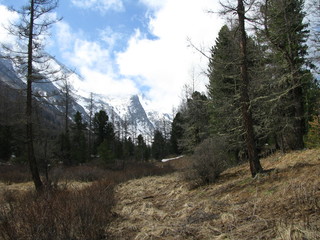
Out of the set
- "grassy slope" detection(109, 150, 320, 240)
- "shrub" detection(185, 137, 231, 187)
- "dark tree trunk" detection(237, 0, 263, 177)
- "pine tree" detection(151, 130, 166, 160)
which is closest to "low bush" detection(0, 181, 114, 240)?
"grassy slope" detection(109, 150, 320, 240)

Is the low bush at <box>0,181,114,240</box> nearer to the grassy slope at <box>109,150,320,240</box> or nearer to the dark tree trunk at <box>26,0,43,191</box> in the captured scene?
the grassy slope at <box>109,150,320,240</box>

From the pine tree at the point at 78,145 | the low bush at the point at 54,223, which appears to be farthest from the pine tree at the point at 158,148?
the low bush at the point at 54,223

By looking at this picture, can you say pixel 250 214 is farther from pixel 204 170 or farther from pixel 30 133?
pixel 30 133

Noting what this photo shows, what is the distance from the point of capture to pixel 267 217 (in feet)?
14.7

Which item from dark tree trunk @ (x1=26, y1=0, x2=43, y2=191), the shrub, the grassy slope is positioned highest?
dark tree trunk @ (x1=26, y1=0, x2=43, y2=191)

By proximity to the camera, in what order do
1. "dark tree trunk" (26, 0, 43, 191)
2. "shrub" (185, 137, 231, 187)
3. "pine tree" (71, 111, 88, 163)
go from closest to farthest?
"shrub" (185, 137, 231, 187), "dark tree trunk" (26, 0, 43, 191), "pine tree" (71, 111, 88, 163)

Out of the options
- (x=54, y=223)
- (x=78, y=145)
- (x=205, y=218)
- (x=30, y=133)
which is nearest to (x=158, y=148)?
(x=78, y=145)

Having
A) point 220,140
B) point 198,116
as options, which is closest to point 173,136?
point 198,116

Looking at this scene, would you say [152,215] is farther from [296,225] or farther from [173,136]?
[173,136]

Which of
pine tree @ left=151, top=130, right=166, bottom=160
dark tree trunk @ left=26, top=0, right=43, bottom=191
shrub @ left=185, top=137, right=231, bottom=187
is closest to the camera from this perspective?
shrub @ left=185, top=137, right=231, bottom=187

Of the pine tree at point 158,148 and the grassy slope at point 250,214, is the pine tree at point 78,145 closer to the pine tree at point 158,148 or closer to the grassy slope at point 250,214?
the pine tree at point 158,148

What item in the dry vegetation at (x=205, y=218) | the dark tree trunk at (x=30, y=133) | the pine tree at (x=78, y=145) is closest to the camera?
the dry vegetation at (x=205, y=218)

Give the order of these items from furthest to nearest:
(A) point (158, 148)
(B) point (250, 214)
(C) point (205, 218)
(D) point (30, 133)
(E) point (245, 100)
→ (A) point (158, 148), (D) point (30, 133), (E) point (245, 100), (C) point (205, 218), (B) point (250, 214)

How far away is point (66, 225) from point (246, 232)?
2.62m
